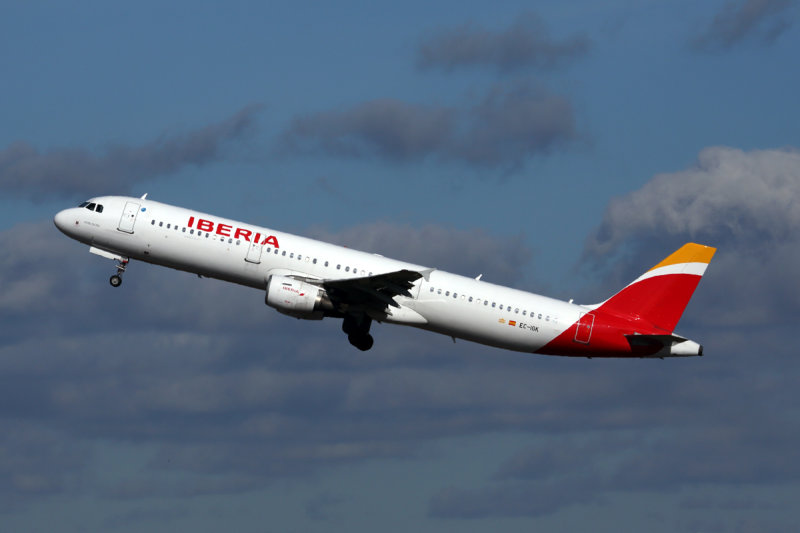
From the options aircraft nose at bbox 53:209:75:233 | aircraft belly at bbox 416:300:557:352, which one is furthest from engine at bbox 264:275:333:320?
aircraft nose at bbox 53:209:75:233

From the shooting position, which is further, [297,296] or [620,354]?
[620,354]

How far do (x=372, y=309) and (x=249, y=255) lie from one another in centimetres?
704

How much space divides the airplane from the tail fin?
22.8 inches

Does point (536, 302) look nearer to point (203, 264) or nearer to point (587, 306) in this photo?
point (587, 306)

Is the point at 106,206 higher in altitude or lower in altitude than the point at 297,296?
higher

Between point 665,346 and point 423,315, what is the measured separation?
13075 millimetres

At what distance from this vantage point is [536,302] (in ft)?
210

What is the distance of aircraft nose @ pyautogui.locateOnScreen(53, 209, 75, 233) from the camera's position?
6425cm

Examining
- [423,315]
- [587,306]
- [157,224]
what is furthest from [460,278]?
[157,224]

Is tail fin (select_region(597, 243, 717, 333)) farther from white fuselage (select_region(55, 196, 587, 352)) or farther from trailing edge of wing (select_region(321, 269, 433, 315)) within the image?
trailing edge of wing (select_region(321, 269, 433, 315))

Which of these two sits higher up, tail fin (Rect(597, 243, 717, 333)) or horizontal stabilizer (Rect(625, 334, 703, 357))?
tail fin (Rect(597, 243, 717, 333))

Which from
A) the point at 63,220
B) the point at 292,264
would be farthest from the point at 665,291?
the point at 63,220

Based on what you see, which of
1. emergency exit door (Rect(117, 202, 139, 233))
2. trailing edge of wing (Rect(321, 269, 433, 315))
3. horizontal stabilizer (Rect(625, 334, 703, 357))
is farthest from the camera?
horizontal stabilizer (Rect(625, 334, 703, 357))

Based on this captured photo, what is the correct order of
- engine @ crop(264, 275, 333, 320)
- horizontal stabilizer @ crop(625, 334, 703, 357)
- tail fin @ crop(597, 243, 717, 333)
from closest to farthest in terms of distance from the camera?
1. engine @ crop(264, 275, 333, 320)
2. horizontal stabilizer @ crop(625, 334, 703, 357)
3. tail fin @ crop(597, 243, 717, 333)
